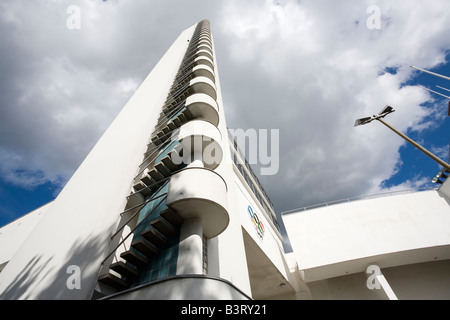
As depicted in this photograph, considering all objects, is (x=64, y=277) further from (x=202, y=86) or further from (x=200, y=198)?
(x=202, y=86)

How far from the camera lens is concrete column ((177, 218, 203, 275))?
17.1 feet

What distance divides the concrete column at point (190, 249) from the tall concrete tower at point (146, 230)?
3 centimetres

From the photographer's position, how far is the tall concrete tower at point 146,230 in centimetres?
550

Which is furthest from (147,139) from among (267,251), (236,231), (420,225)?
(420,225)

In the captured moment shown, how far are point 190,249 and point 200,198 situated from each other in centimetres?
138

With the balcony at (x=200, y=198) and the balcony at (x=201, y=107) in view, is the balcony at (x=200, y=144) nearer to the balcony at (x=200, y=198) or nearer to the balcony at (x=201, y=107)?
the balcony at (x=201, y=107)

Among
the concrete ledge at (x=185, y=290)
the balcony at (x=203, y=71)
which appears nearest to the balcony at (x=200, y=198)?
the concrete ledge at (x=185, y=290)

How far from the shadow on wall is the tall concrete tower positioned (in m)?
0.03

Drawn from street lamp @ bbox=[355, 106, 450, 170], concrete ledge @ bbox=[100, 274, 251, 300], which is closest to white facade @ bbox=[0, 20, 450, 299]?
concrete ledge @ bbox=[100, 274, 251, 300]

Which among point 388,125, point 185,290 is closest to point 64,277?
point 185,290

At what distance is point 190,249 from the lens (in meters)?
5.55

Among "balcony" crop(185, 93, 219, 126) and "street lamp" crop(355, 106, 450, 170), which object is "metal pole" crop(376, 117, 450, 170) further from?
"balcony" crop(185, 93, 219, 126)
